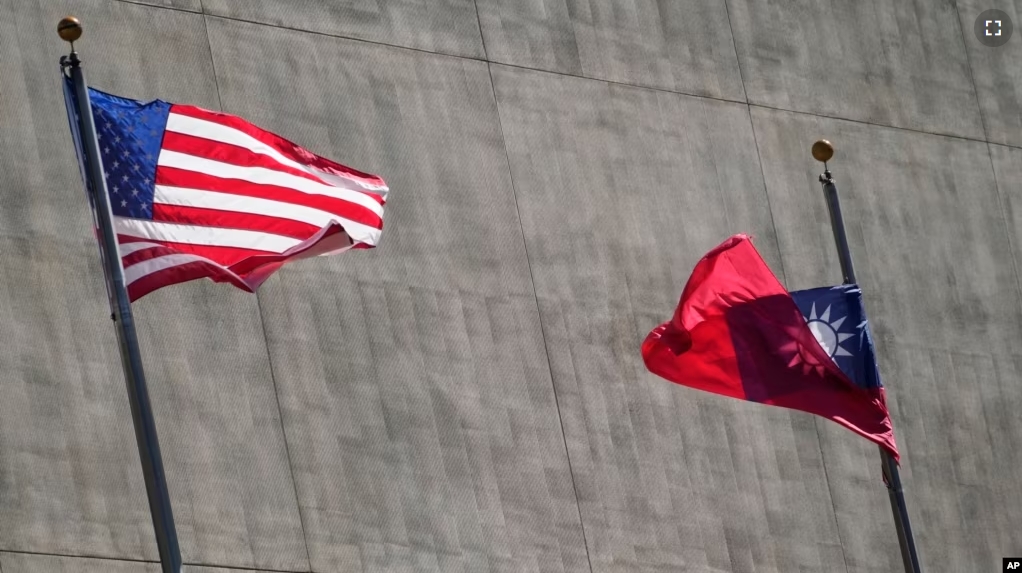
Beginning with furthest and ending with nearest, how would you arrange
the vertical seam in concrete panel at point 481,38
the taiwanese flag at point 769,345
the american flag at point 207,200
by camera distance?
the vertical seam in concrete panel at point 481,38 → the taiwanese flag at point 769,345 → the american flag at point 207,200

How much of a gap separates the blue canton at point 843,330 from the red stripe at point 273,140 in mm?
3266

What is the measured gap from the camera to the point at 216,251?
860 cm

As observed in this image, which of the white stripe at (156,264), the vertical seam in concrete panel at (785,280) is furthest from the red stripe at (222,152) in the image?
the vertical seam in concrete panel at (785,280)

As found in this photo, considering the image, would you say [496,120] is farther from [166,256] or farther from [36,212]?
[166,256]

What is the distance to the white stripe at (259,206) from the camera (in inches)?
337

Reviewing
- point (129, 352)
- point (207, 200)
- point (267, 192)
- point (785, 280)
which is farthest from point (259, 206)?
point (785, 280)

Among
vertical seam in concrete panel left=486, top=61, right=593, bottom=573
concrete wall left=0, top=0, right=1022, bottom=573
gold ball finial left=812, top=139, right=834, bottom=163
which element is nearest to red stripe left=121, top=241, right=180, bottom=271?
concrete wall left=0, top=0, right=1022, bottom=573

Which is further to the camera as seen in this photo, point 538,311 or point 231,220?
point 538,311

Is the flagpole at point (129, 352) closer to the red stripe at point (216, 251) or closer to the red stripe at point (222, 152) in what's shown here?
the red stripe at point (216, 251)

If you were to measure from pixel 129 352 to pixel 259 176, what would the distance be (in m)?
1.39

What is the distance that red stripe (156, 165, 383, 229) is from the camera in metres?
8.60

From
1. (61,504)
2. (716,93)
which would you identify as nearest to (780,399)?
(61,504)

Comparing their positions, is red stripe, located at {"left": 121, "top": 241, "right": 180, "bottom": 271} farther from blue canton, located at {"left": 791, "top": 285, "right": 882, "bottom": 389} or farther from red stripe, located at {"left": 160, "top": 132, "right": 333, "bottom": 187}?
blue canton, located at {"left": 791, "top": 285, "right": 882, "bottom": 389}

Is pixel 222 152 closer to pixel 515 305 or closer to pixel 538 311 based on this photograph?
pixel 515 305
